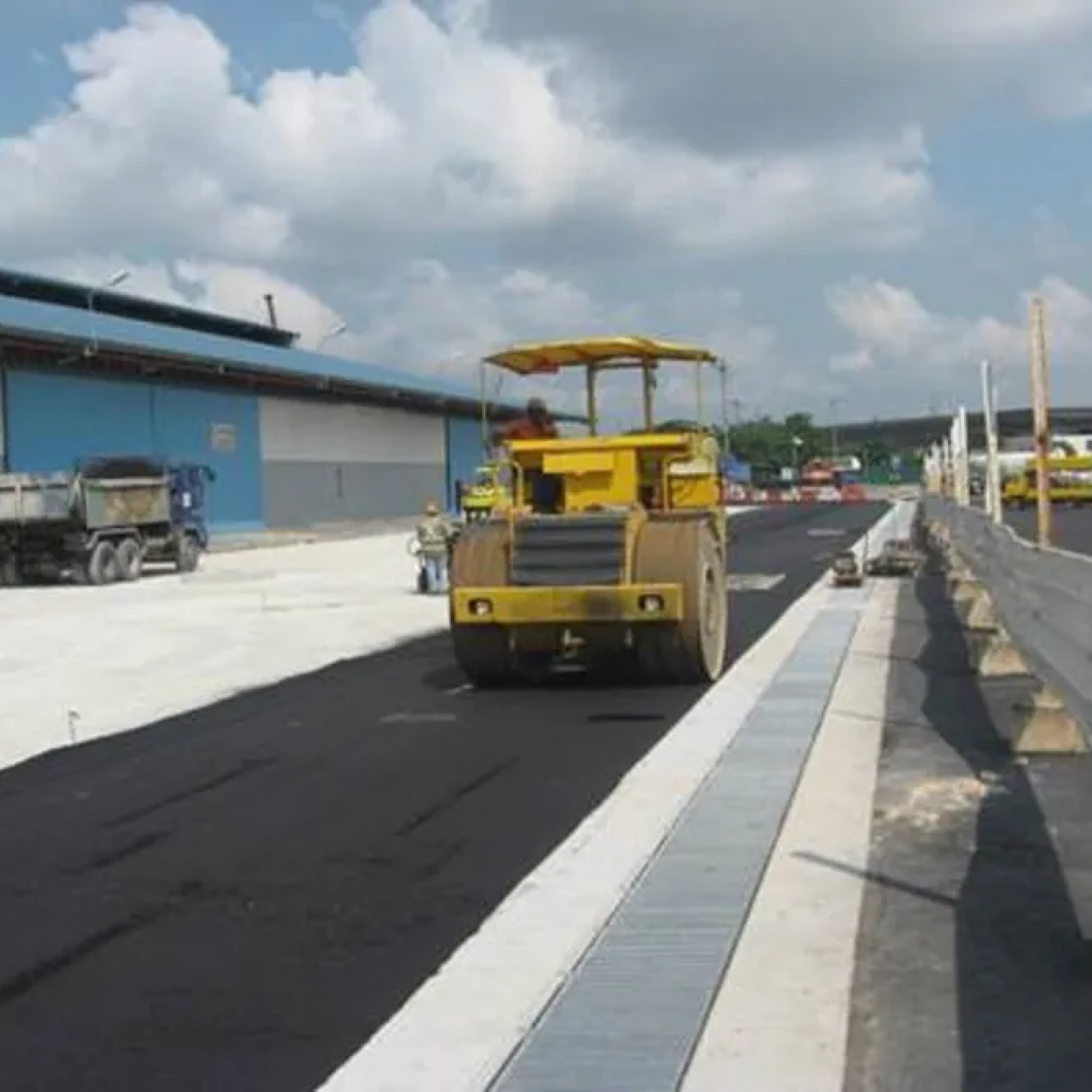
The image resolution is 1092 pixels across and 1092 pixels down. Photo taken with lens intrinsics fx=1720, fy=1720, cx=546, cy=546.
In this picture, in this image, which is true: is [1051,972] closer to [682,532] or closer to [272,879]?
[272,879]

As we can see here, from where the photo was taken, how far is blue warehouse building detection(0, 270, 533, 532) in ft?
148

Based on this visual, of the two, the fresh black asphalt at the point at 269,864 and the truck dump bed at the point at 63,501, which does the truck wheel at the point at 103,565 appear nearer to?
A: the truck dump bed at the point at 63,501

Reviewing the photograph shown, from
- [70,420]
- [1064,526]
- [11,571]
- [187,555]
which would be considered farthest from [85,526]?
[1064,526]

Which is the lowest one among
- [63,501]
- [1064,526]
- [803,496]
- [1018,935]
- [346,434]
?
[1018,935]

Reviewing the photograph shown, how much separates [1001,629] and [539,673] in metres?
Result: 4.37

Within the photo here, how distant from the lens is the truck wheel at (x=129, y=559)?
35.8 meters

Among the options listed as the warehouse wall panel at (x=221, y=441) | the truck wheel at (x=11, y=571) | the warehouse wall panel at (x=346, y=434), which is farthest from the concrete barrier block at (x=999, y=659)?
the warehouse wall panel at (x=346, y=434)

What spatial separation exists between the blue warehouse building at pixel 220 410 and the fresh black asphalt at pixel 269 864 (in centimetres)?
2739

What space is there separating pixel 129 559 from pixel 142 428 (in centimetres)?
1599

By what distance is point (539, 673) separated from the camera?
15406 millimetres

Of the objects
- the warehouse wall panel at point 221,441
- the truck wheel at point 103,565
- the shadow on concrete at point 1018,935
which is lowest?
the shadow on concrete at point 1018,935

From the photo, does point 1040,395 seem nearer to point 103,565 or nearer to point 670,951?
point 670,951

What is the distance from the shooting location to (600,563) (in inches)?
554

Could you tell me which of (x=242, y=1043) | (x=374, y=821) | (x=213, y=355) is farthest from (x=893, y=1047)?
(x=213, y=355)
